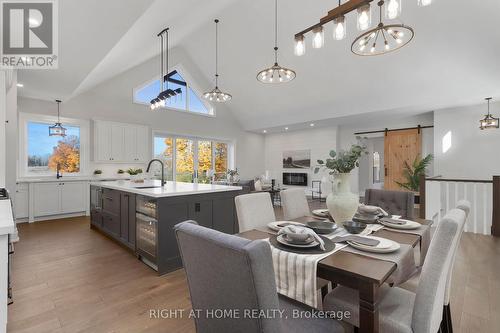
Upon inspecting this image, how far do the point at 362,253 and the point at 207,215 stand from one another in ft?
6.91

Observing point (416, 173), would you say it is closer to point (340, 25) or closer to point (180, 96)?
point (340, 25)

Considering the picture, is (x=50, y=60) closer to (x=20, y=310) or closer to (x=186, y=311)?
(x=20, y=310)

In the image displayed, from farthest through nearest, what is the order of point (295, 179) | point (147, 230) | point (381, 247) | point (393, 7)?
1. point (295, 179)
2. point (147, 230)
3. point (393, 7)
4. point (381, 247)

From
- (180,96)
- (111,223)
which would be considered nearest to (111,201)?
(111,223)

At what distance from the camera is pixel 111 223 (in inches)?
146

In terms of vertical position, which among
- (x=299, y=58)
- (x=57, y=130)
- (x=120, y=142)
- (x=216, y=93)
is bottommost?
(x=120, y=142)

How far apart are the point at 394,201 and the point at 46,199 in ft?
21.0

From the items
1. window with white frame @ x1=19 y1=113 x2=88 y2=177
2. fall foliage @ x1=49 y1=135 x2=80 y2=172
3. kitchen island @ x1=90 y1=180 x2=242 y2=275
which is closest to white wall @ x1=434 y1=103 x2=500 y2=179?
kitchen island @ x1=90 y1=180 x2=242 y2=275

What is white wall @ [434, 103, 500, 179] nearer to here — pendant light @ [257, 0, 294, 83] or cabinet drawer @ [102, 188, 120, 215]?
pendant light @ [257, 0, 294, 83]

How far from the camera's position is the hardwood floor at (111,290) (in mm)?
1819

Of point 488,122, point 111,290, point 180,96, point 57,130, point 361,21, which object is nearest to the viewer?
point 361,21

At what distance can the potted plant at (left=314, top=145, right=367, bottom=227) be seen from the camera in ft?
5.76

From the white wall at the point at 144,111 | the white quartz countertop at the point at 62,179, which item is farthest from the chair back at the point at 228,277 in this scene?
the white wall at the point at 144,111

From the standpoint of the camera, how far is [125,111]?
6488 mm
